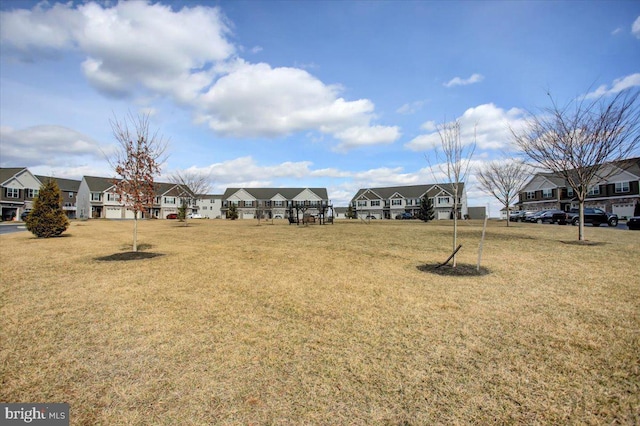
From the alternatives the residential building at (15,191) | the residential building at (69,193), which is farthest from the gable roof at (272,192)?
the residential building at (15,191)

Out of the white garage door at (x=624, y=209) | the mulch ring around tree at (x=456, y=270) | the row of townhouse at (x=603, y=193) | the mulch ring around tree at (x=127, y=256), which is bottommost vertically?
the mulch ring around tree at (x=127, y=256)

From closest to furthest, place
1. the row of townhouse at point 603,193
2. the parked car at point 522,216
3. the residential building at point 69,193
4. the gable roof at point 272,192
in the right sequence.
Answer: the row of townhouse at point 603,193, the parked car at point 522,216, the residential building at point 69,193, the gable roof at point 272,192

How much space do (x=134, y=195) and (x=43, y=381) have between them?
10.6 m

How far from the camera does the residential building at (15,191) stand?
173 ft

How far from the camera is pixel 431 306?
6336 mm

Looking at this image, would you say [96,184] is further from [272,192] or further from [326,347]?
[326,347]

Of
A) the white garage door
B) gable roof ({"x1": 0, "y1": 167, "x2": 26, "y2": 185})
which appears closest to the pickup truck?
the white garage door

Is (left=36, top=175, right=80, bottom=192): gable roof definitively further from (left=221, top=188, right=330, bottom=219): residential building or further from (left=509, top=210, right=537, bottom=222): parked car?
(left=509, top=210, right=537, bottom=222): parked car

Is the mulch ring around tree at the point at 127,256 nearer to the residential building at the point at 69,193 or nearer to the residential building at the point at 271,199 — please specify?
the residential building at the point at 271,199

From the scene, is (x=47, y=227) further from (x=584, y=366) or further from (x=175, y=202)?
(x=175, y=202)

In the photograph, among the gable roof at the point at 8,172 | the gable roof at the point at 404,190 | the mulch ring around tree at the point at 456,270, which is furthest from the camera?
the gable roof at the point at 404,190

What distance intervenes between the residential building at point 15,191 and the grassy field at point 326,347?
62668 mm

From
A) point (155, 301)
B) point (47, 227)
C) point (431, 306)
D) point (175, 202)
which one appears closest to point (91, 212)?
point (175, 202)

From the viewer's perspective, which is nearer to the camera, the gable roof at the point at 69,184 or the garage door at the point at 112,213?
the garage door at the point at 112,213
